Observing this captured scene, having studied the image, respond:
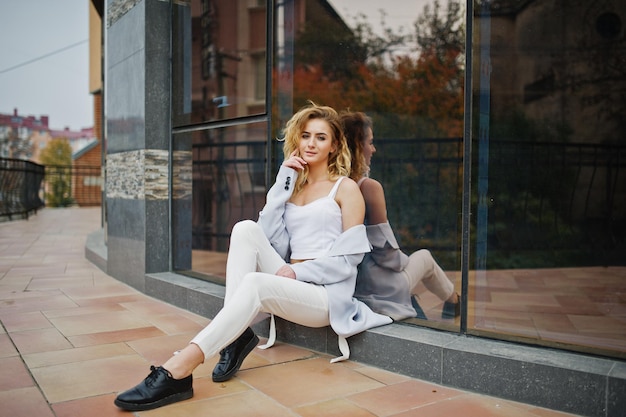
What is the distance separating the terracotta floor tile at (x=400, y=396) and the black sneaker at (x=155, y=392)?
0.63 m

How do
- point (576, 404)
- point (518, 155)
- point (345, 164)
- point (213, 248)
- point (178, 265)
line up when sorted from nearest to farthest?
1. point (576, 404)
2. point (345, 164)
3. point (178, 265)
4. point (213, 248)
5. point (518, 155)

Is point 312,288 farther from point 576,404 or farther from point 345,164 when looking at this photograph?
point 576,404

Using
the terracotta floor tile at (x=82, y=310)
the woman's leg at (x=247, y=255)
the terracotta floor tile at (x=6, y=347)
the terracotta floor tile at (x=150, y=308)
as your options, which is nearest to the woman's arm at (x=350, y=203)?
the woman's leg at (x=247, y=255)

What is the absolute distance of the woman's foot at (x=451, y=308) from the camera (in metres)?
2.65

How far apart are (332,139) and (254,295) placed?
2.96ft

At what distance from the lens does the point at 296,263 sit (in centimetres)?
264

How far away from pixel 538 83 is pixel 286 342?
Result: 213 inches

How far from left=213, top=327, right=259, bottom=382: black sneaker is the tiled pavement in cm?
4

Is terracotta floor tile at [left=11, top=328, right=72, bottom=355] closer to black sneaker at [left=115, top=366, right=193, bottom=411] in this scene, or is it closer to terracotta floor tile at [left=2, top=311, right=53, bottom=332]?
terracotta floor tile at [left=2, top=311, right=53, bottom=332]

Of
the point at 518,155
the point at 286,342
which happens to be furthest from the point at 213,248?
the point at 518,155

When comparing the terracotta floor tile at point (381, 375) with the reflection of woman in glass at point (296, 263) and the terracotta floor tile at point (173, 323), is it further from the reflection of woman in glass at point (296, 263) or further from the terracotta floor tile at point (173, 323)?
the terracotta floor tile at point (173, 323)

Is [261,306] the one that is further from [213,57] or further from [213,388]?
[213,57]

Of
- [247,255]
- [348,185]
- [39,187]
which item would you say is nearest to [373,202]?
[348,185]

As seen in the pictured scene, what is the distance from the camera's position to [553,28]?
6.72 metres
